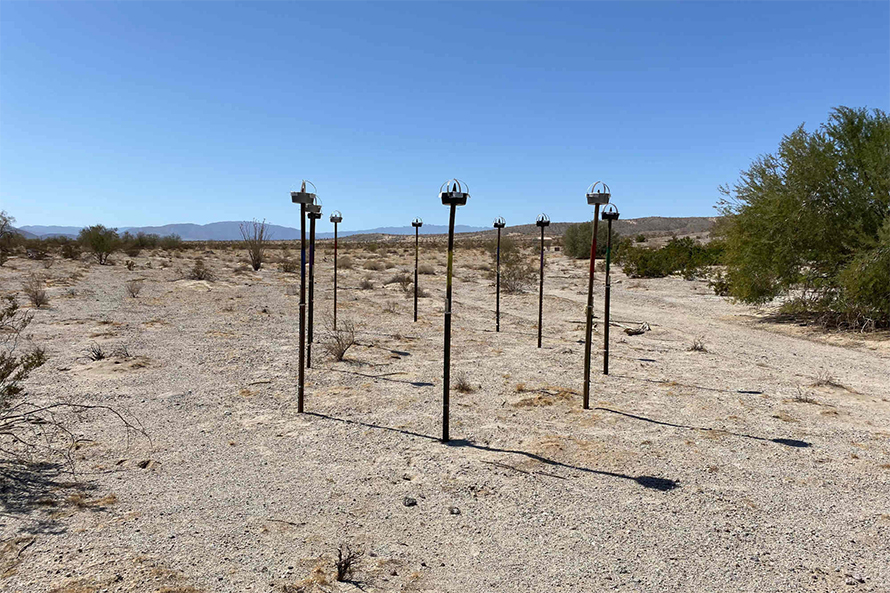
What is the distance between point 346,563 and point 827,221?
13924 millimetres

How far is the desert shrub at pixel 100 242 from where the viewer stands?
100 feet

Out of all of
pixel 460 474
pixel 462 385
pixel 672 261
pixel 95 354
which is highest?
pixel 672 261

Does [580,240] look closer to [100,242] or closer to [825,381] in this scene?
[100,242]

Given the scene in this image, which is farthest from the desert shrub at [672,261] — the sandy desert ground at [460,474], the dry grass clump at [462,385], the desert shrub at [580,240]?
the dry grass clump at [462,385]

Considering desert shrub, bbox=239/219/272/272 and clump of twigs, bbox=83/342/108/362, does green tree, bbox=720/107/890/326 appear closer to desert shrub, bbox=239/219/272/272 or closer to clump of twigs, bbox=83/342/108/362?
clump of twigs, bbox=83/342/108/362

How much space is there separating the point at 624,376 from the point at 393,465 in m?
4.75

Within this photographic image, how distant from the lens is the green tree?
1238 centimetres

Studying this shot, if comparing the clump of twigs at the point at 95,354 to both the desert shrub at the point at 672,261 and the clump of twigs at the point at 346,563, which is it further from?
the desert shrub at the point at 672,261

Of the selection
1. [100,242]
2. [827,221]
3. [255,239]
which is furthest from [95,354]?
[100,242]

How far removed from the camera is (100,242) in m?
31.1

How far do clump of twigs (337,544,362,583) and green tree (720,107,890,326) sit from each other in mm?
12623

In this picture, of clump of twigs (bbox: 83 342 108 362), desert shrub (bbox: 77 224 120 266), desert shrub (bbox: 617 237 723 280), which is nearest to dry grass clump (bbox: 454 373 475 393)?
clump of twigs (bbox: 83 342 108 362)

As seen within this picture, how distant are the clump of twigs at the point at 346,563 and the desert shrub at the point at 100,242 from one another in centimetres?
3047

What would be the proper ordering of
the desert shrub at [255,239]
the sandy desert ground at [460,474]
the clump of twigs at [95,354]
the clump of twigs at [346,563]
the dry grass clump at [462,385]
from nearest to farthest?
the clump of twigs at [346,563]
the sandy desert ground at [460,474]
the dry grass clump at [462,385]
the clump of twigs at [95,354]
the desert shrub at [255,239]
